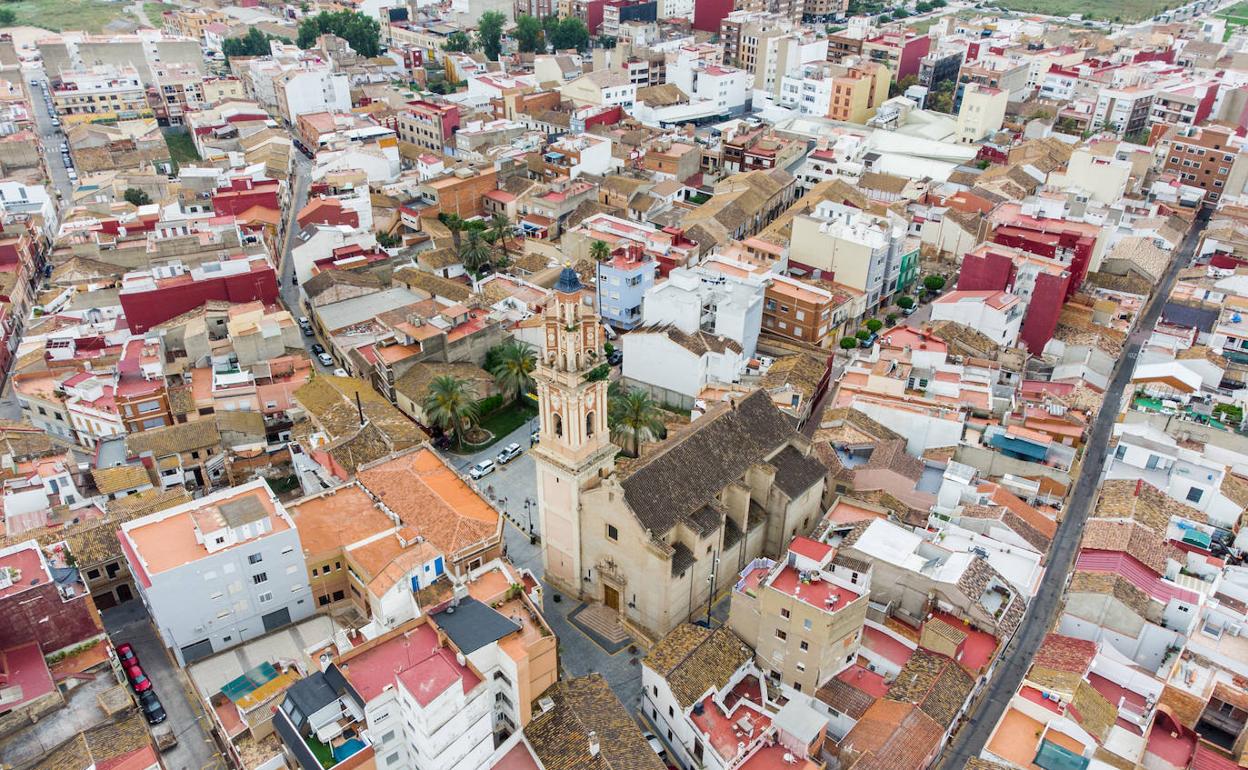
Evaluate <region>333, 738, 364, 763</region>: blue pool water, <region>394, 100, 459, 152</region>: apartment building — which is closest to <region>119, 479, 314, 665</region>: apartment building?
<region>333, 738, 364, 763</region>: blue pool water

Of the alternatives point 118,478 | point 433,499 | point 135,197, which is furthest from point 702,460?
point 135,197

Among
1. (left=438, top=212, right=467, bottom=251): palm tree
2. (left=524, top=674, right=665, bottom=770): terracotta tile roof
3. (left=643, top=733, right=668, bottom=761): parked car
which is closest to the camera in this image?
(left=524, top=674, right=665, bottom=770): terracotta tile roof

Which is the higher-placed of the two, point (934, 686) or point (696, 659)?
point (696, 659)

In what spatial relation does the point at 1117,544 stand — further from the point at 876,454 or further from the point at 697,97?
the point at 697,97

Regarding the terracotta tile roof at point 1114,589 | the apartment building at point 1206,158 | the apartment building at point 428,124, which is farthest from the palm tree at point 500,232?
the apartment building at point 1206,158

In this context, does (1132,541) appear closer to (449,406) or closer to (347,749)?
(347,749)

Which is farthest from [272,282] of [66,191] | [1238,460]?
[1238,460]

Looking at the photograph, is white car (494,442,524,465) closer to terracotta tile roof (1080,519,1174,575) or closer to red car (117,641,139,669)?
red car (117,641,139,669)
